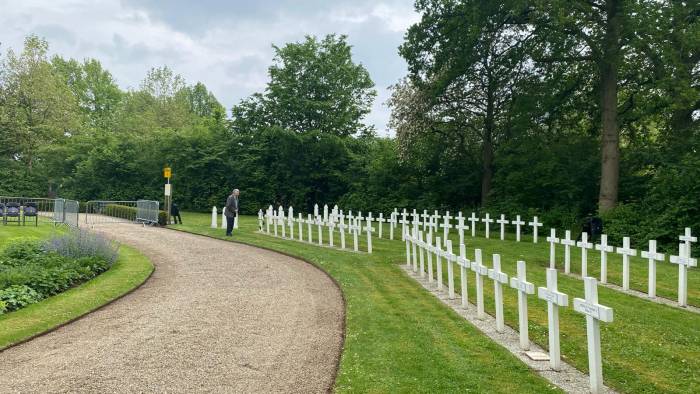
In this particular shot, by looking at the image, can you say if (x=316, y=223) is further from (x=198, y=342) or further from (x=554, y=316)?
(x=554, y=316)

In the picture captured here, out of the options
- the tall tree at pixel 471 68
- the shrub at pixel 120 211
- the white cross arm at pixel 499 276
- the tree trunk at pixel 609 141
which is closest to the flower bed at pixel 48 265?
the white cross arm at pixel 499 276

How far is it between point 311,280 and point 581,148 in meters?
Answer: 19.5

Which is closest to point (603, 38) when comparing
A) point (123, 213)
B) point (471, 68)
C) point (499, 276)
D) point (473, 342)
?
point (471, 68)

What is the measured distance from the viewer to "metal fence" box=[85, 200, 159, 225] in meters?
26.5

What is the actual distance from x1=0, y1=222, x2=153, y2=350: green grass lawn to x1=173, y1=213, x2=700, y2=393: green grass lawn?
14.2 feet

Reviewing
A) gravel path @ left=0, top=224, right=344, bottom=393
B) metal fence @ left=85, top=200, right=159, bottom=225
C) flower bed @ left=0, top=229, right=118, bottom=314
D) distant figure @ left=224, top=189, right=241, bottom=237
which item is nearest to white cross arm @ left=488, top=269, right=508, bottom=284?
gravel path @ left=0, top=224, right=344, bottom=393

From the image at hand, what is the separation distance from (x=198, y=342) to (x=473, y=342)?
139 inches

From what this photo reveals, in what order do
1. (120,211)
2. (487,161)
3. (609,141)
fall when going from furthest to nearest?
1. (487,161)
2. (120,211)
3. (609,141)

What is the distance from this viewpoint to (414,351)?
6820 mm

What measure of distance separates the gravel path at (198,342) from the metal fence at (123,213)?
48.2ft

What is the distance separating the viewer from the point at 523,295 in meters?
7.09

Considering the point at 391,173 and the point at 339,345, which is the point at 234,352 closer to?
the point at 339,345

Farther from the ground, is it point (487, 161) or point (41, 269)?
point (487, 161)

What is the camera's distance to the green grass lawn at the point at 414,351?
565 cm
